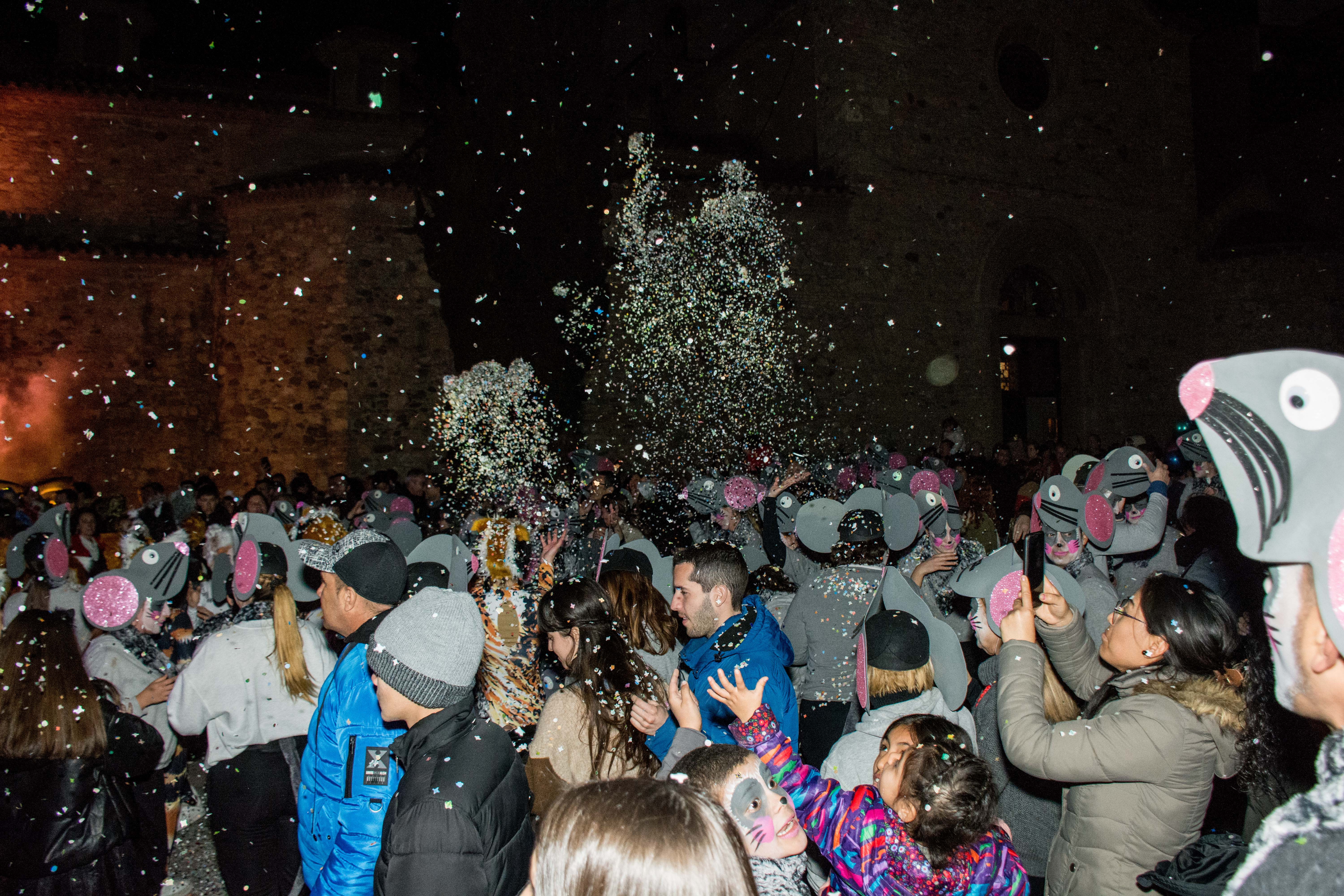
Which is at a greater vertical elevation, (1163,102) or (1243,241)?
(1163,102)

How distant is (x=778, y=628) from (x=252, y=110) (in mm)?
16588

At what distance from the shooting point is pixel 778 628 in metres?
3.26

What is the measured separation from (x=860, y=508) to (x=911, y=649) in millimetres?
1709

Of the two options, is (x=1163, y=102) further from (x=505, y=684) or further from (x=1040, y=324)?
(x=505, y=684)

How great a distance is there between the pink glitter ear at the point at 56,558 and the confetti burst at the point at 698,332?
9754 mm


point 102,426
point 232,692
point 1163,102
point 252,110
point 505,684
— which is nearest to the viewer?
point 232,692

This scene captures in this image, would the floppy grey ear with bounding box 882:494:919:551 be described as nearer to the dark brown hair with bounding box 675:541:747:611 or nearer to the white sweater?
the dark brown hair with bounding box 675:541:747:611

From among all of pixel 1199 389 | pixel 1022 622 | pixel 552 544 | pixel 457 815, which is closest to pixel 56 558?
pixel 552 544

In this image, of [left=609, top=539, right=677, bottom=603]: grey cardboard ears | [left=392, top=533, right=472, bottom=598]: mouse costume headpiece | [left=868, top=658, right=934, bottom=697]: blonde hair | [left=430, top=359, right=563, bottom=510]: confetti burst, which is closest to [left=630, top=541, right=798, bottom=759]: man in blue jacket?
[left=868, top=658, right=934, bottom=697]: blonde hair

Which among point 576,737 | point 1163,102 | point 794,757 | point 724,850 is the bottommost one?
point 576,737

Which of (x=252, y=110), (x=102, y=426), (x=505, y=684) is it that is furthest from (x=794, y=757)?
(x=252, y=110)

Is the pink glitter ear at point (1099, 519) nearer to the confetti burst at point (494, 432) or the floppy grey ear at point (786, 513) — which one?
the floppy grey ear at point (786, 513)

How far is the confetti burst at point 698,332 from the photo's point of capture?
14.3 metres

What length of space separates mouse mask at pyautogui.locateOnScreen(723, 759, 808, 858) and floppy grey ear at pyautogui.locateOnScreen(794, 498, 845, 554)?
8.95ft
